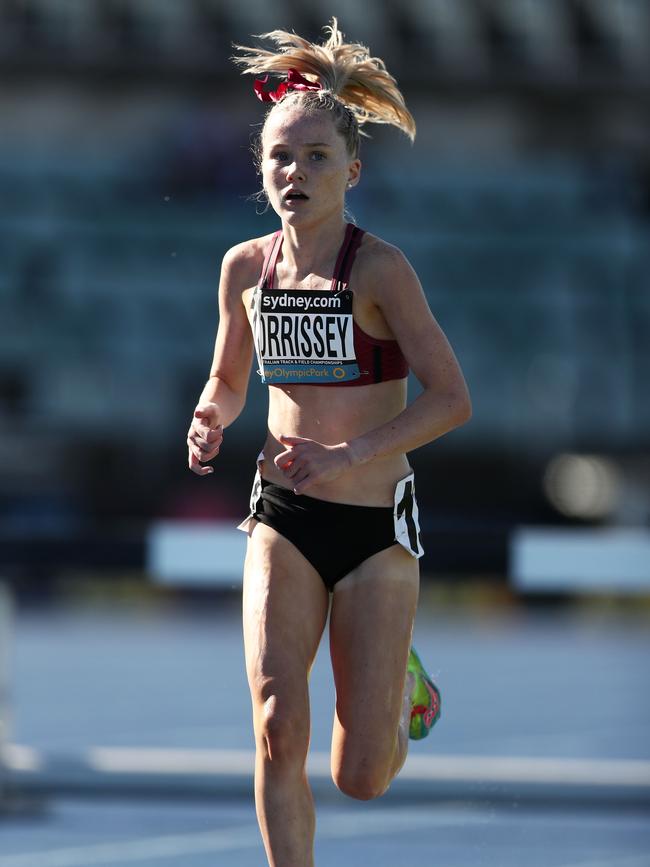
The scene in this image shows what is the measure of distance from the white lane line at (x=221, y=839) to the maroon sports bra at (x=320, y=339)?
8.62 feet

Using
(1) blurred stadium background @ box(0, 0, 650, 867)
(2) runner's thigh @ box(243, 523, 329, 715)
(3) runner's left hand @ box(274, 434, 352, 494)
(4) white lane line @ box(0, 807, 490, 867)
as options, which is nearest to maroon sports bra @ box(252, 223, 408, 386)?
(3) runner's left hand @ box(274, 434, 352, 494)

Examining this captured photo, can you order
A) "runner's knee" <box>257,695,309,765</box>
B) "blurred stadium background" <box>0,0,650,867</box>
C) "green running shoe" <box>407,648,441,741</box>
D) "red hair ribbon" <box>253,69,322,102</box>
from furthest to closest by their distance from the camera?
"blurred stadium background" <box>0,0,650,867</box>
"green running shoe" <box>407,648,441,741</box>
"red hair ribbon" <box>253,69,322,102</box>
"runner's knee" <box>257,695,309,765</box>

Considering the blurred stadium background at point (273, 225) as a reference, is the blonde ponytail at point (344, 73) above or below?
above

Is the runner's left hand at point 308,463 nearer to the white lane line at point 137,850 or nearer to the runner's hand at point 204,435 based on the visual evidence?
the runner's hand at point 204,435

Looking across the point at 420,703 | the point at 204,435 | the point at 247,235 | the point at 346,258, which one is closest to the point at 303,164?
the point at 346,258

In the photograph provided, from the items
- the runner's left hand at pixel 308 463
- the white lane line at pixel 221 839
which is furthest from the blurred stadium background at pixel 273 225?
the runner's left hand at pixel 308 463

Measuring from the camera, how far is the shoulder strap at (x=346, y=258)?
4574 millimetres

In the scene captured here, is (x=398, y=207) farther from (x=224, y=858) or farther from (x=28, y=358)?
(x=224, y=858)

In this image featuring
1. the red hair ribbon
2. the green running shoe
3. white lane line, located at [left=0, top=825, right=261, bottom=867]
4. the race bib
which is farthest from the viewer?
white lane line, located at [left=0, top=825, right=261, bottom=867]

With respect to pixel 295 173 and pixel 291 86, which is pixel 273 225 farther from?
pixel 295 173

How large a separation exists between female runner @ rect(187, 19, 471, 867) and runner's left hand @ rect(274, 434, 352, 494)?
87 mm

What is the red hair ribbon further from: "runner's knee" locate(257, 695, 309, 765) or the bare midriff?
"runner's knee" locate(257, 695, 309, 765)

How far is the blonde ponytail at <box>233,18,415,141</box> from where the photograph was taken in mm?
4719

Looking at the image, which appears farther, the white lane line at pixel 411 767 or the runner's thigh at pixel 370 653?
the white lane line at pixel 411 767
